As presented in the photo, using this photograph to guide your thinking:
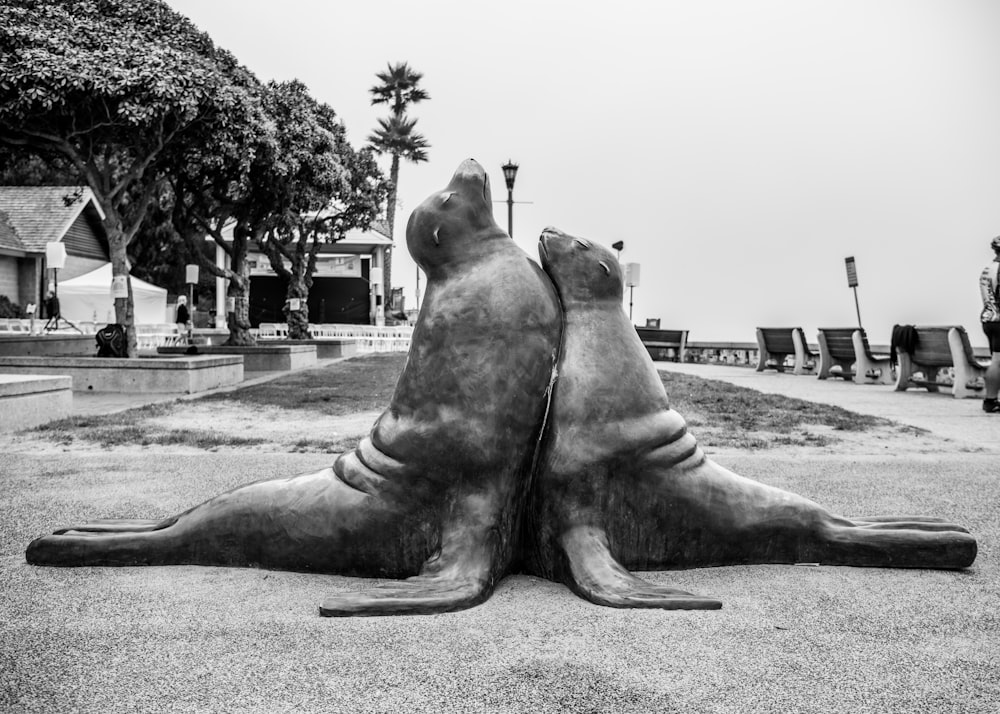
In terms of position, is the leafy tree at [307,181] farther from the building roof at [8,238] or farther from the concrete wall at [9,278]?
the concrete wall at [9,278]

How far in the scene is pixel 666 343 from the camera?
77.3 feet

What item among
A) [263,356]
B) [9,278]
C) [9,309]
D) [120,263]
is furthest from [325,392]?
[9,278]

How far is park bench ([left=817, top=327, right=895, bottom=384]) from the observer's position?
13.6 metres

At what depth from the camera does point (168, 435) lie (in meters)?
6.59

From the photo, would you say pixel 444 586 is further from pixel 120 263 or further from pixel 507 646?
pixel 120 263

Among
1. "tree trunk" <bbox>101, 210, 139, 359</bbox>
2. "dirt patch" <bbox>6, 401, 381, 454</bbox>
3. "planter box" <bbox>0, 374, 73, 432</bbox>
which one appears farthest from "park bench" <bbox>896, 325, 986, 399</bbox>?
"tree trunk" <bbox>101, 210, 139, 359</bbox>

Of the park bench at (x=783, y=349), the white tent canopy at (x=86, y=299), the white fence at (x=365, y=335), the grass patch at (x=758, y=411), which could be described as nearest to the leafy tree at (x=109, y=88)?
the grass patch at (x=758, y=411)

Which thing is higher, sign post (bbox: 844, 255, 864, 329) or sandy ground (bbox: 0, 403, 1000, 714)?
sign post (bbox: 844, 255, 864, 329)

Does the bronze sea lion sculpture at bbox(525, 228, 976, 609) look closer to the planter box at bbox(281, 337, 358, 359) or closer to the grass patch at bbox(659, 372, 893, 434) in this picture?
the grass patch at bbox(659, 372, 893, 434)

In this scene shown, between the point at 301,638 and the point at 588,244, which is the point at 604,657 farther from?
the point at 588,244

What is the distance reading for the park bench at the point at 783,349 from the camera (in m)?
16.5

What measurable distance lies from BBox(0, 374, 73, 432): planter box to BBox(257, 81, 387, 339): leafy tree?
7.13 m

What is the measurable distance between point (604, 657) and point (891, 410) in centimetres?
821

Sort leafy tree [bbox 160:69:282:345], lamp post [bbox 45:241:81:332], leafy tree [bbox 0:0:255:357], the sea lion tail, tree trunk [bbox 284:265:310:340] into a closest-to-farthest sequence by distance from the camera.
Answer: the sea lion tail
leafy tree [bbox 0:0:255:357]
leafy tree [bbox 160:69:282:345]
lamp post [bbox 45:241:81:332]
tree trunk [bbox 284:265:310:340]
